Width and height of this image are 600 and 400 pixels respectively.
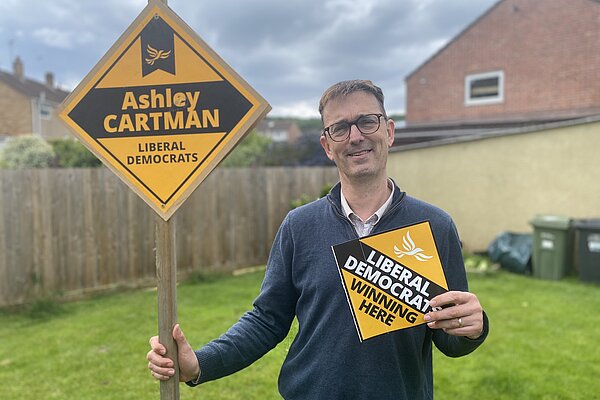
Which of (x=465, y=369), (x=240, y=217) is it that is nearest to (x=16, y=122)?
(x=240, y=217)

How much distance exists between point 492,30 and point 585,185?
399 inches

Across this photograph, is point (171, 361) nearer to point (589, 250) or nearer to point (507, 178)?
point (589, 250)

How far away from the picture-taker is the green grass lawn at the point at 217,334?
12.6 ft

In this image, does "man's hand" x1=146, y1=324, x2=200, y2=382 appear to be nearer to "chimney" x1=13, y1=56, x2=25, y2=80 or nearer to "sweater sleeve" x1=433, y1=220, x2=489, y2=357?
"sweater sleeve" x1=433, y1=220, x2=489, y2=357

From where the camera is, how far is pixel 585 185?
8570mm

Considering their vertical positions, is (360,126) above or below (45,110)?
below

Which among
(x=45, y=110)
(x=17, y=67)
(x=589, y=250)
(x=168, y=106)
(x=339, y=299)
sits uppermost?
(x=17, y=67)

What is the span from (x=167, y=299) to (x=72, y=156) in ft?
48.8

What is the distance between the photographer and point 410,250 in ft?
5.07

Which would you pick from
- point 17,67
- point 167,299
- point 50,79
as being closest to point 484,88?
point 167,299

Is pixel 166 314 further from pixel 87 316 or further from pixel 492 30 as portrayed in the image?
pixel 492 30

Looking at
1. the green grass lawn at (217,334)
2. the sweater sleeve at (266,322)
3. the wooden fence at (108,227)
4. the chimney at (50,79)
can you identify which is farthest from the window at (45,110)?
the sweater sleeve at (266,322)

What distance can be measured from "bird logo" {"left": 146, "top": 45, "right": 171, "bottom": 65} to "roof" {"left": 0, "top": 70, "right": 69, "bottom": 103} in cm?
3012

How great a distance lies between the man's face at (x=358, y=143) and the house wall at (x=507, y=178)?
8390mm
